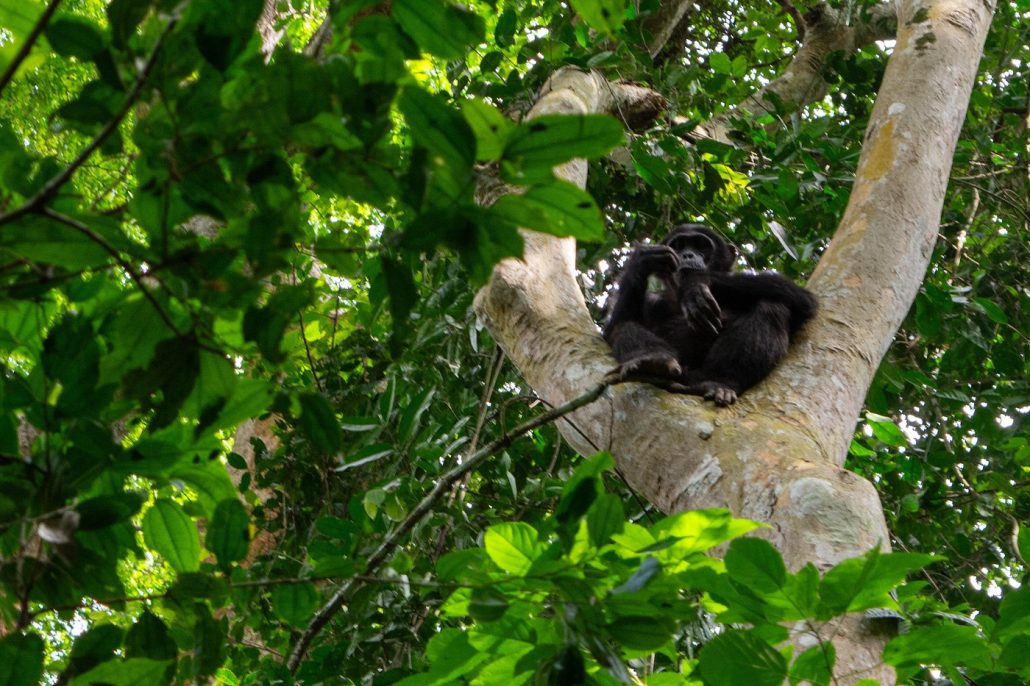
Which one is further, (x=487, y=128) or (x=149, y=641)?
(x=149, y=641)

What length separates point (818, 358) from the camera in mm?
2830

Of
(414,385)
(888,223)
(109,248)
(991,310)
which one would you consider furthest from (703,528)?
(991,310)

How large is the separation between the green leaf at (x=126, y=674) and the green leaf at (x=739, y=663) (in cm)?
77

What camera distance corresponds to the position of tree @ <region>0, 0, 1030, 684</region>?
1.06 m

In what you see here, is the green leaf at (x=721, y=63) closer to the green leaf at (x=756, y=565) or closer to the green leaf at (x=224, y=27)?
the green leaf at (x=756, y=565)

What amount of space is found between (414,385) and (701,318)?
4.22 feet

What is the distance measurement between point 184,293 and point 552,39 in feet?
11.5

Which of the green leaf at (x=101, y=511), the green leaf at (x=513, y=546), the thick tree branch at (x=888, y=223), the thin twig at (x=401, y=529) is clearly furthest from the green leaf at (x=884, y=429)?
the green leaf at (x=101, y=511)

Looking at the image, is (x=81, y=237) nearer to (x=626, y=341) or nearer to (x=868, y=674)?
(x=868, y=674)

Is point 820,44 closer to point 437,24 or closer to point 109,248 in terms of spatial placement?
point 437,24

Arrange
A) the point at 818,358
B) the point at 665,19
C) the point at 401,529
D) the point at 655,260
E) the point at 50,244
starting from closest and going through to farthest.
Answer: the point at 50,244 → the point at 401,529 → the point at 818,358 → the point at 655,260 → the point at 665,19

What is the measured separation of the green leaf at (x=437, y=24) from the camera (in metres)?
1.12

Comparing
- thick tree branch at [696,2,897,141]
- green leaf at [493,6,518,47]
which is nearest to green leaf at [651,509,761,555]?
green leaf at [493,6,518,47]

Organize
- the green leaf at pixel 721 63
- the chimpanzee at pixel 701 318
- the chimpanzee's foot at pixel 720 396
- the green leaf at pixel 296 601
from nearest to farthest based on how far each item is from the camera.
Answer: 1. the green leaf at pixel 296 601
2. the chimpanzee's foot at pixel 720 396
3. the chimpanzee at pixel 701 318
4. the green leaf at pixel 721 63
